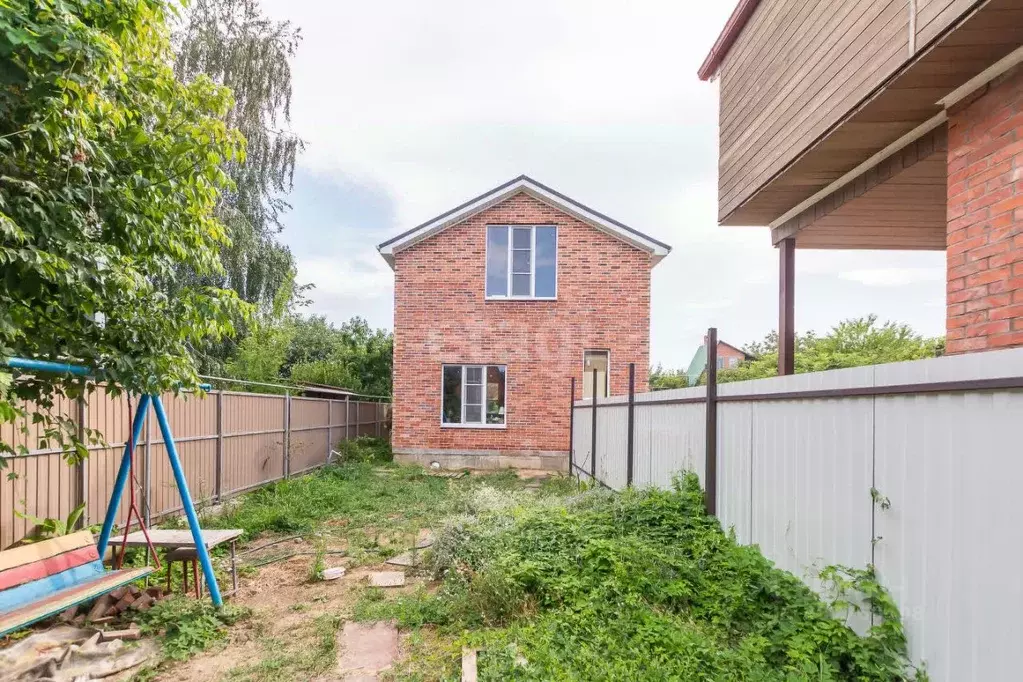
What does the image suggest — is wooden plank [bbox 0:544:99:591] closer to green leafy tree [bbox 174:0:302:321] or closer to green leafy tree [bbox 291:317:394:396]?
green leafy tree [bbox 291:317:394:396]

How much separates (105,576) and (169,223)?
2.82 metres

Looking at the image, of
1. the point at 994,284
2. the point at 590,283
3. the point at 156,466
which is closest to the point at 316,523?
the point at 156,466

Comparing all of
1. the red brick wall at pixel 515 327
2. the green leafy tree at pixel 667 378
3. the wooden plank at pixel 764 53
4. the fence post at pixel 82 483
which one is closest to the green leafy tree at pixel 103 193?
the fence post at pixel 82 483

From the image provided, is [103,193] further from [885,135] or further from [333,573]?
[885,135]

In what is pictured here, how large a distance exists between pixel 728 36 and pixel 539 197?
914 centimetres

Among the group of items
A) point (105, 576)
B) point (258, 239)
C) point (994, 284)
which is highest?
point (258, 239)

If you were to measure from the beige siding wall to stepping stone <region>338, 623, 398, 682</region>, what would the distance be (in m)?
5.41

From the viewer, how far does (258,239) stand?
20.3m

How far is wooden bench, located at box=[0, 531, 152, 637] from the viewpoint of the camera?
13.9 feet

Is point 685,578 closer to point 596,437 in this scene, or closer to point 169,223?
point 169,223

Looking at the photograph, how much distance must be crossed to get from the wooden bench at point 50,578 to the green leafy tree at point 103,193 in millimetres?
825

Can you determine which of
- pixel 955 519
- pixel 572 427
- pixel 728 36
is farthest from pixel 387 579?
pixel 572 427

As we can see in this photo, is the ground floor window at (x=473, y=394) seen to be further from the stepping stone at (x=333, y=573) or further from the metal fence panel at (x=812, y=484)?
the metal fence panel at (x=812, y=484)

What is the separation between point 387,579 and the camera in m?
6.61
